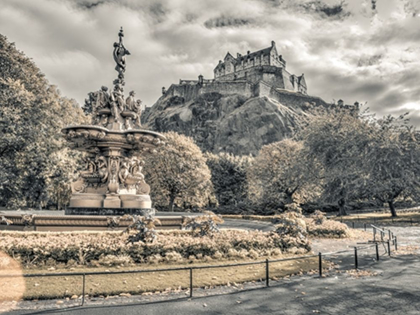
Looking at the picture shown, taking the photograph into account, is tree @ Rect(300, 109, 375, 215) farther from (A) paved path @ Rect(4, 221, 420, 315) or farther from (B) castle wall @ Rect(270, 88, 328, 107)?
(B) castle wall @ Rect(270, 88, 328, 107)

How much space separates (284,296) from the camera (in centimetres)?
690

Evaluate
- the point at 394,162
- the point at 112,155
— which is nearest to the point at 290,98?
the point at 394,162

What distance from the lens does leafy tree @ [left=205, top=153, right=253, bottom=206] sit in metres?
50.2

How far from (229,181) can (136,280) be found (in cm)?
4361

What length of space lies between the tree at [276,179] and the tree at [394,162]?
966 cm

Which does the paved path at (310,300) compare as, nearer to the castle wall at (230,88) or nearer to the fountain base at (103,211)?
the fountain base at (103,211)

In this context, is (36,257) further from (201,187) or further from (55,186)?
(201,187)

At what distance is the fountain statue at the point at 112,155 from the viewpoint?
15070 mm

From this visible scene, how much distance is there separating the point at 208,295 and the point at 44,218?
8529mm

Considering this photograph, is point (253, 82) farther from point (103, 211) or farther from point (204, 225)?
point (204, 225)

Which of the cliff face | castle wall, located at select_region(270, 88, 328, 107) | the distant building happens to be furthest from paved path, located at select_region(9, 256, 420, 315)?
the distant building

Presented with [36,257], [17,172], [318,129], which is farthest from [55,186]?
[318,129]

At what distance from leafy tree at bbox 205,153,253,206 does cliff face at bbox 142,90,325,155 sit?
35.5 metres

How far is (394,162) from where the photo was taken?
27.2 meters
